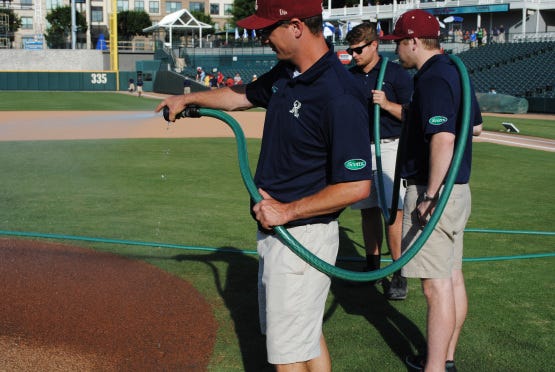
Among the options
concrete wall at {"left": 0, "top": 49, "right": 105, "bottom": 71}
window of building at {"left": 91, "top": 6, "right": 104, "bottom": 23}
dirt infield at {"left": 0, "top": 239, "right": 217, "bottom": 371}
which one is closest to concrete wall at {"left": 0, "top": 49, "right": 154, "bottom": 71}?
concrete wall at {"left": 0, "top": 49, "right": 105, "bottom": 71}

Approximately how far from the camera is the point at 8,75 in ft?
164

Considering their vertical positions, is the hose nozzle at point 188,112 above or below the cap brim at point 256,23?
below

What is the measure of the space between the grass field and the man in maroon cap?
51cm

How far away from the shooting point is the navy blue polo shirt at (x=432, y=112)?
148 inches

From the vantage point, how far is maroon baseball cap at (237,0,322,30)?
Answer: 2938 mm

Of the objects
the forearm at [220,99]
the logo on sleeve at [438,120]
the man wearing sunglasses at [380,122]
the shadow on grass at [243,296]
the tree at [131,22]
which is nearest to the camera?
the logo on sleeve at [438,120]

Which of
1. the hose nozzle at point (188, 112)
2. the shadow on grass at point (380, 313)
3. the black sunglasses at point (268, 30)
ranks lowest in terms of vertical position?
the shadow on grass at point (380, 313)

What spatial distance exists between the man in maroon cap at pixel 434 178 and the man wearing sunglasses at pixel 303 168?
0.85m

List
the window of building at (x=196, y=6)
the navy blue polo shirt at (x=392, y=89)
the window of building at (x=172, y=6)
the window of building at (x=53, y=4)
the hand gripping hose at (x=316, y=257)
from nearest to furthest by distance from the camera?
the hand gripping hose at (x=316, y=257) < the navy blue polo shirt at (x=392, y=89) < the window of building at (x=53, y=4) < the window of building at (x=172, y=6) < the window of building at (x=196, y=6)

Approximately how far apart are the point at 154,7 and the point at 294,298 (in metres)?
104

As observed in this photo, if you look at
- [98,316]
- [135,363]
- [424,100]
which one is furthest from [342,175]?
[98,316]

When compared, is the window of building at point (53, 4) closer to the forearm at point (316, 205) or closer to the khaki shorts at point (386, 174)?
the khaki shorts at point (386, 174)

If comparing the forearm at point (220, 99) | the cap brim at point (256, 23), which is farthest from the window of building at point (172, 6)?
the cap brim at point (256, 23)

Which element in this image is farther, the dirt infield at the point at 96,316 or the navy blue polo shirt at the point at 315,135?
the dirt infield at the point at 96,316
